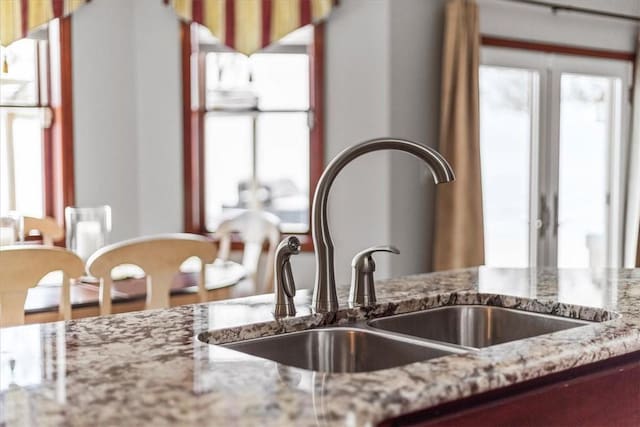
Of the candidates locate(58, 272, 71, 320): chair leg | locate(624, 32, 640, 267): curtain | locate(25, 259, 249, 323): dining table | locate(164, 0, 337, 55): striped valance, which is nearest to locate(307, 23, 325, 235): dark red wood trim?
locate(164, 0, 337, 55): striped valance

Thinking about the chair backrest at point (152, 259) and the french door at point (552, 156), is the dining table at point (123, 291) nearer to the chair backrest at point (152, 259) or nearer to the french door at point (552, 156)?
the chair backrest at point (152, 259)

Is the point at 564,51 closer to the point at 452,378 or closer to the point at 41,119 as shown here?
the point at 41,119

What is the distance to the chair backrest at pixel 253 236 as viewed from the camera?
4062mm

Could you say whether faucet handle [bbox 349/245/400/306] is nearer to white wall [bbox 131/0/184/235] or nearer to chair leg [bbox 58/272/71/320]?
chair leg [bbox 58/272/71/320]

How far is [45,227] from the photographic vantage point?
410 cm

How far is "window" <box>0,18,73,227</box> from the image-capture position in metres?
4.35

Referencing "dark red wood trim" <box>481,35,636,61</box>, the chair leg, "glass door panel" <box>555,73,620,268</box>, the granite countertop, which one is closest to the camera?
the granite countertop

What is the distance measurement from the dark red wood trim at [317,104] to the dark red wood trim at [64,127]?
1.27 m

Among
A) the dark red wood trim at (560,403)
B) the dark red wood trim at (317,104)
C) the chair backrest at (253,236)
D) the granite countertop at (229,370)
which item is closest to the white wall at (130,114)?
the chair backrest at (253,236)

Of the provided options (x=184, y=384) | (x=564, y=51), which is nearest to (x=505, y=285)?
(x=184, y=384)

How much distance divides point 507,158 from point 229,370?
3.99 meters

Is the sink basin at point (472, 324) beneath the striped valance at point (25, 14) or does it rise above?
beneath

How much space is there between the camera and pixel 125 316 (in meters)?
1.64

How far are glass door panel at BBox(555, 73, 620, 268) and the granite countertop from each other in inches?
140
